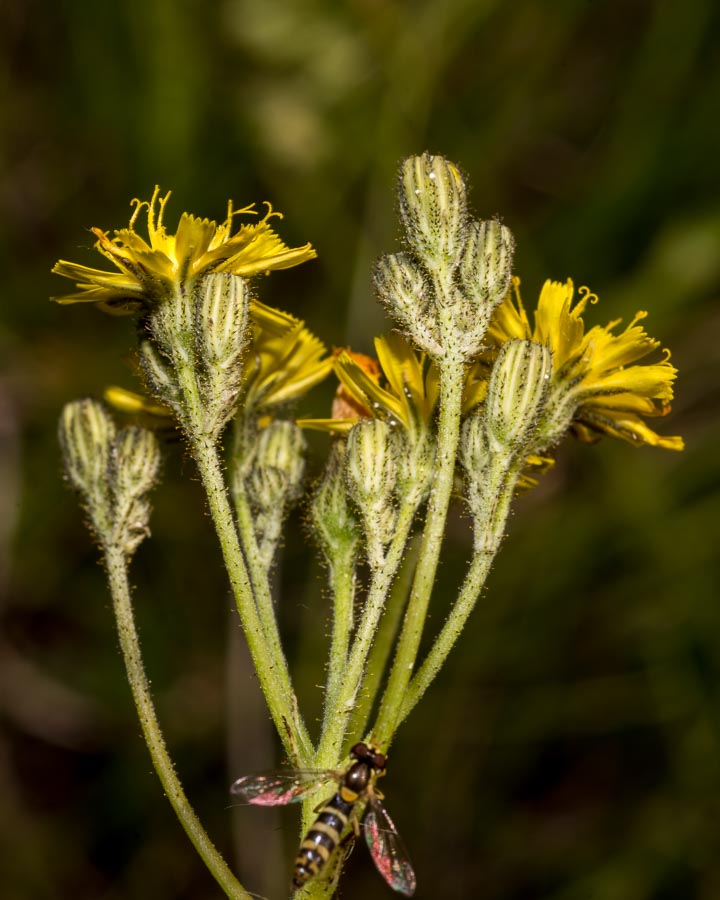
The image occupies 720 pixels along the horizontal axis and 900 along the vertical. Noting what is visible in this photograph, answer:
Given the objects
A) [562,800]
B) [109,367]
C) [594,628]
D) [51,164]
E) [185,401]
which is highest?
[51,164]

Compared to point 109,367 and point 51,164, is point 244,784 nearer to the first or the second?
point 109,367

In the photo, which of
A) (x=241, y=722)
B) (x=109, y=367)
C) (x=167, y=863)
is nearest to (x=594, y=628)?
(x=241, y=722)

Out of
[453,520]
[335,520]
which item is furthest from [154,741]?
[453,520]

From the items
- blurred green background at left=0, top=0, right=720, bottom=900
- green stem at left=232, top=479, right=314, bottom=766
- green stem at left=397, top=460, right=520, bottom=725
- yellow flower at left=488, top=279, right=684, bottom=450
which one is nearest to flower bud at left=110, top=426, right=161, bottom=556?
green stem at left=232, top=479, right=314, bottom=766

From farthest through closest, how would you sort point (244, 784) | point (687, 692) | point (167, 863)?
point (167, 863), point (687, 692), point (244, 784)

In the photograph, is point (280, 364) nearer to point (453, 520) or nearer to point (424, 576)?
point (424, 576)

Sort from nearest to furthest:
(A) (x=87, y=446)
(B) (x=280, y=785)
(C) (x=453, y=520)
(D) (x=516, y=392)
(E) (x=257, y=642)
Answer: (B) (x=280, y=785) → (E) (x=257, y=642) → (D) (x=516, y=392) → (A) (x=87, y=446) → (C) (x=453, y=520)
